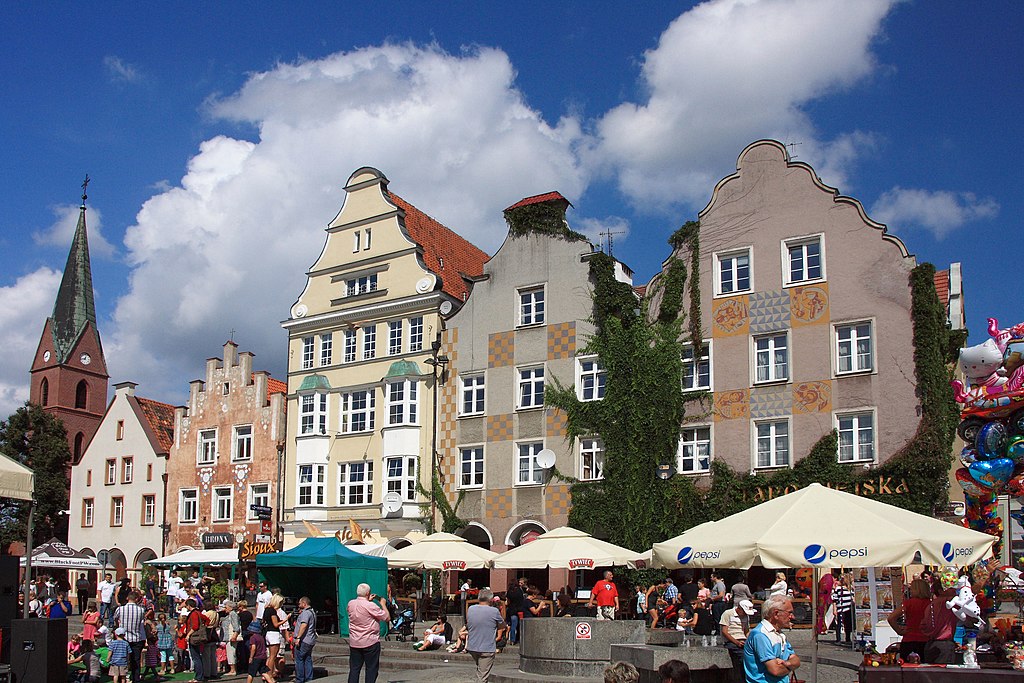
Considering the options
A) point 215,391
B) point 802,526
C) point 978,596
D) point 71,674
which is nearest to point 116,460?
point 215,391

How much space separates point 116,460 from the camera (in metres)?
49.2

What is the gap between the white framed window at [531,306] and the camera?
36.4 metres

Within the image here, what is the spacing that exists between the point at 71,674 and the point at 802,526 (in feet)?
52.7

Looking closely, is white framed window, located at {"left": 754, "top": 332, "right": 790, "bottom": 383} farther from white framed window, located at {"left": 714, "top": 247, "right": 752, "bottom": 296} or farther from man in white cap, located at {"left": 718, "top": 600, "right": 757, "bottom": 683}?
man in white cap, located at {"left": 718, "top": 600, "right": 757, "bottom": 683}

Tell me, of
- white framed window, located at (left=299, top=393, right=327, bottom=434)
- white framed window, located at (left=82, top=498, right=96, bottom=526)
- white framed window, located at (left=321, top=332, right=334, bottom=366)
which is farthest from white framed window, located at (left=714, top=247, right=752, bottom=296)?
white framed window, located at (left=82, top=498, right=96, bottom=526)

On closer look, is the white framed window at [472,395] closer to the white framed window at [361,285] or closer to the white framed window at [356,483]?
the white framed window at [356,483]

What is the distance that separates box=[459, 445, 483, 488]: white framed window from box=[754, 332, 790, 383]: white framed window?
10.1 metres

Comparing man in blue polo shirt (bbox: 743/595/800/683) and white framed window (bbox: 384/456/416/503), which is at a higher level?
white framed window (bbox: 384/456/416/503)

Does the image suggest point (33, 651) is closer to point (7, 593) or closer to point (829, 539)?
point (7, 593)

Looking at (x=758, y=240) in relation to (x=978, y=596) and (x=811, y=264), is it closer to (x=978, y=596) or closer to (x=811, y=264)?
(x=811, y=264)

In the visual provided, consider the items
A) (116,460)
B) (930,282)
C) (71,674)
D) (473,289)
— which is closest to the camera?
(71,674)

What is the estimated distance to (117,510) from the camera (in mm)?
48500

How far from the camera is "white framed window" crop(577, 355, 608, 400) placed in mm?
34250

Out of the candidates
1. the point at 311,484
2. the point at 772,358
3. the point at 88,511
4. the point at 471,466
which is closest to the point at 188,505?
the point at 88,511
